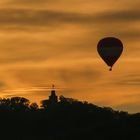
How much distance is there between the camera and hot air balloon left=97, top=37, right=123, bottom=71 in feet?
376

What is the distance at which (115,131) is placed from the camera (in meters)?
178

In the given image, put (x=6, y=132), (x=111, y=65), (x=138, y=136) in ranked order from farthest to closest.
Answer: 1. (x=6, y=132)
2. (x=138, y=136)
3. (x=111, y=65)

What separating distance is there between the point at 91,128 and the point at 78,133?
5.22 metres

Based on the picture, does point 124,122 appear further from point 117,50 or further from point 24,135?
point 117,50

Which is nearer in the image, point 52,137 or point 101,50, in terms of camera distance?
point 101,50

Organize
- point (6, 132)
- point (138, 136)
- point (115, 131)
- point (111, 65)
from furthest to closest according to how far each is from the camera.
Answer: point (6, 132) < point (115, 131) < point (138, 136) < point (111, 65)

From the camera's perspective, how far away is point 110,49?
11550 cm

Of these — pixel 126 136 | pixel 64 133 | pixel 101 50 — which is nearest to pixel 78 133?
pixel 64 133

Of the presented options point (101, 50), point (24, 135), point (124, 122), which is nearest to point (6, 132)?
point (24, 135)

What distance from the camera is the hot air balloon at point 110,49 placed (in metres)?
114

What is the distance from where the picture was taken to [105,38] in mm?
115000

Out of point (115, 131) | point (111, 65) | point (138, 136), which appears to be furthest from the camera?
point (115, 131)

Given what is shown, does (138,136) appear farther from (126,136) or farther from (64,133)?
(64,133)

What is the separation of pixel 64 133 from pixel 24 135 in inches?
316
